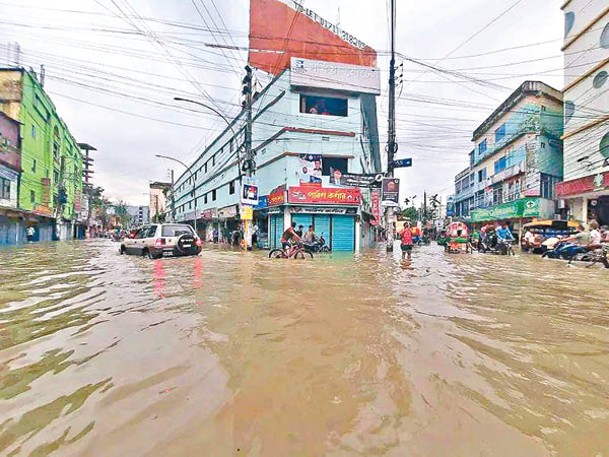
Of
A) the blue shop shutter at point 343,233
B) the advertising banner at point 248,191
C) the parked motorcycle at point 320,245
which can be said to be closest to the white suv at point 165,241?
the advertising banner at point 248,191

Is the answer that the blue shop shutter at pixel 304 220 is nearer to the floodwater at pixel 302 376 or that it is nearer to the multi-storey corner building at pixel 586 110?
the floodwater at pixel 302 376

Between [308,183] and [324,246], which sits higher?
[308,183]

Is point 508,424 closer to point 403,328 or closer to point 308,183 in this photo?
point 403,328

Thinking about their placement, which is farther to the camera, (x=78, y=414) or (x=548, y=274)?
(x=548, y=274)

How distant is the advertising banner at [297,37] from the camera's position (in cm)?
2334

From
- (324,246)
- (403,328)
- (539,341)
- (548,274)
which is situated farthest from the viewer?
(324,246)

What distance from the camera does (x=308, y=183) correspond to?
2234cm

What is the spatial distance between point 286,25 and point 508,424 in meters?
26.4

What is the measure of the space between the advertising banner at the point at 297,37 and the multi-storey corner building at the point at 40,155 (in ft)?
62.7

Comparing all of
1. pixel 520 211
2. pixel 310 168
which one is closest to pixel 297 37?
pixel 310 168

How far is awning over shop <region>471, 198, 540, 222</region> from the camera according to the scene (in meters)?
29.0

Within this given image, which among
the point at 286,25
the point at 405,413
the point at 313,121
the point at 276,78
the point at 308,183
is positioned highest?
the point at 286,25

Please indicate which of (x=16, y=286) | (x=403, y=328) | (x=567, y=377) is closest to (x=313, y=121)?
(x=16, y=286)

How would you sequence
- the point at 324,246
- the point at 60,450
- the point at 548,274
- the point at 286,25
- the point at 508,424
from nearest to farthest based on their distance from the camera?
1. the point at 60,450
2. the point at 508,424
3. the point at 548,274
4. the point at 324,246
5. the point at 286,25
